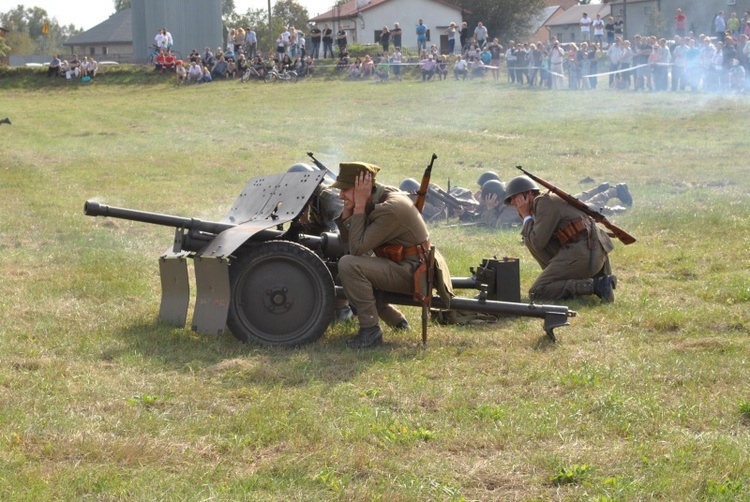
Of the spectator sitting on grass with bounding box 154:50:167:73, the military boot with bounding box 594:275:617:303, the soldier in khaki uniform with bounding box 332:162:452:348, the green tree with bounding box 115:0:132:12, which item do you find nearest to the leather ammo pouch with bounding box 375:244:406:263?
the soldier in khaki uniform with bounding box 332:162:452:348

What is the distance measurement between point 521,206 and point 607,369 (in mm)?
3091

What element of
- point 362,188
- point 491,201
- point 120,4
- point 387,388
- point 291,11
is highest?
point 120,4

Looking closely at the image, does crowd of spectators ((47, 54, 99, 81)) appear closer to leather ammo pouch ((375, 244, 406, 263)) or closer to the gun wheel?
the gun wheel

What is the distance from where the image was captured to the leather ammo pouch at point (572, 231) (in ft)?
32.8

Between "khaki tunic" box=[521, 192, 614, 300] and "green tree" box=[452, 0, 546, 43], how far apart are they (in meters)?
65.9

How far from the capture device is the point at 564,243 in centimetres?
1013

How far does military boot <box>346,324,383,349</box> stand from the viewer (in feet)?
26.6

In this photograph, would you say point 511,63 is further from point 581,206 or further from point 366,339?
point 366,339

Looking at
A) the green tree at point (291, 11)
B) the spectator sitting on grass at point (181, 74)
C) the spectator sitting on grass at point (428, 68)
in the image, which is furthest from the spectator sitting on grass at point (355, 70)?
the green tree at point (291, 11)

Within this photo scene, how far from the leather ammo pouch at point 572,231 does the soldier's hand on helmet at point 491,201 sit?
4567 millimetres

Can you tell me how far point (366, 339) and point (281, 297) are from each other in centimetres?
71

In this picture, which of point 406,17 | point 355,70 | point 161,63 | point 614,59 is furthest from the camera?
point 406,17

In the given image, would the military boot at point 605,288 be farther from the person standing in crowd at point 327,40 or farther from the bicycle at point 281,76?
the person standing in crowd at point 327,40

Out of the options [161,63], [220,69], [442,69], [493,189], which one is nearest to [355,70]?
[442,69]
